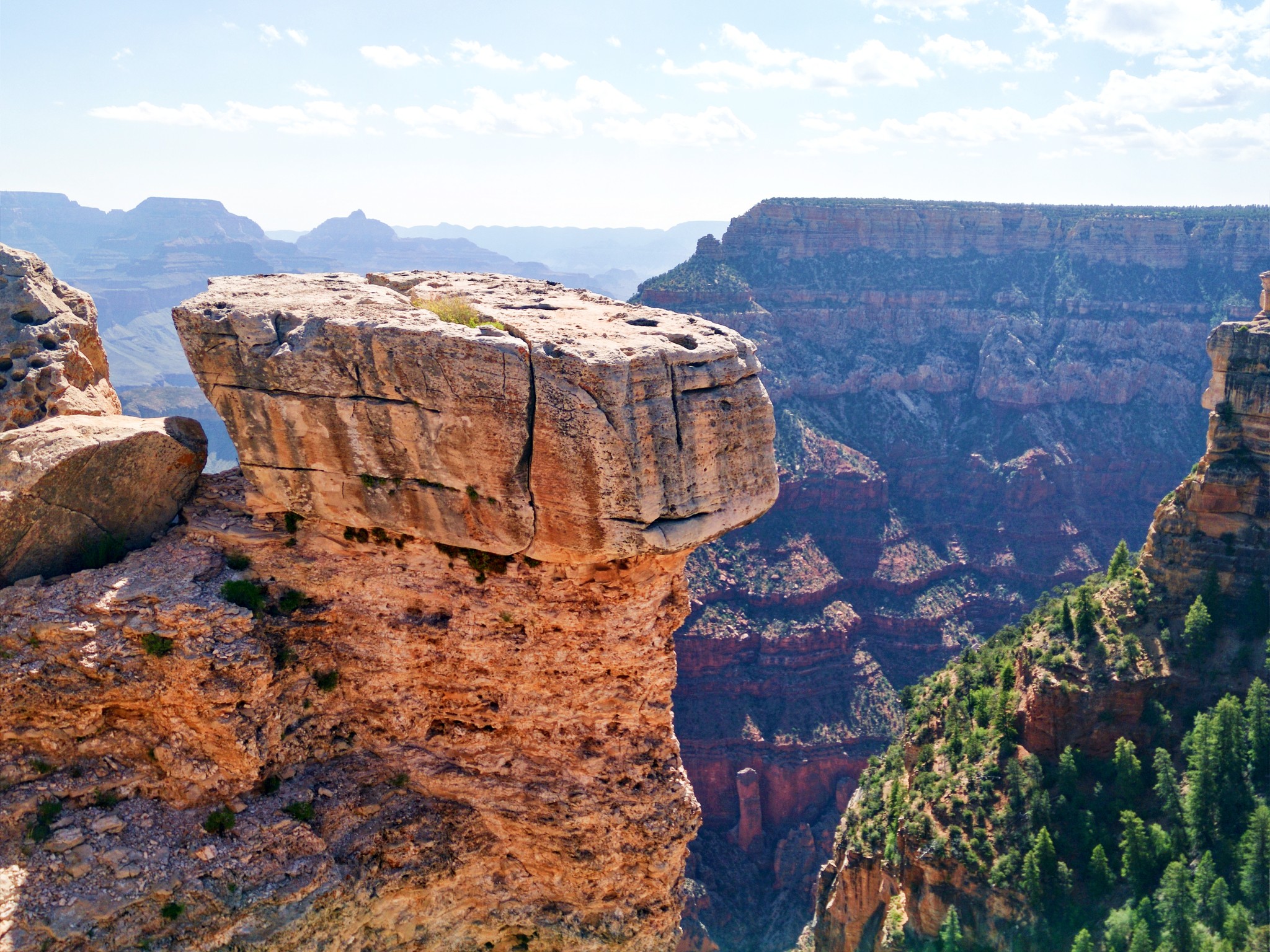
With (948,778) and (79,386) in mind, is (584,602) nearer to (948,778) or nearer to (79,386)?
(79,386)

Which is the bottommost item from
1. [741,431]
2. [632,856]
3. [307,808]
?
[632,856]

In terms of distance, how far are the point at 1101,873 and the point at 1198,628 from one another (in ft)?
43.6

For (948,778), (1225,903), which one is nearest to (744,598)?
(948,778)

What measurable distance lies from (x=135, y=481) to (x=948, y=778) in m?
40.3

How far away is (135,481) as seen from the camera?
19812mm

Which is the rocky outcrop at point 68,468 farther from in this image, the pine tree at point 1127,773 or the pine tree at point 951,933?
the pine tree at point 1127,773

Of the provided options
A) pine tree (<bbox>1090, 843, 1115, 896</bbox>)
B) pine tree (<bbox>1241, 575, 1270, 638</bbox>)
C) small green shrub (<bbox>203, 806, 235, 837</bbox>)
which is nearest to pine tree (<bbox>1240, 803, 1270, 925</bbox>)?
pine tree (<bbox>1090, 843, 1115, 896</bbox>)

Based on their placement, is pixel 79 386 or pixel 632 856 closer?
pixel 632 856

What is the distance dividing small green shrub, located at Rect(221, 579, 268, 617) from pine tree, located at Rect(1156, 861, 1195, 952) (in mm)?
34541

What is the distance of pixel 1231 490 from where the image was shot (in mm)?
46531

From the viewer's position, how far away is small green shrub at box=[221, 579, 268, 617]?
61.2ft

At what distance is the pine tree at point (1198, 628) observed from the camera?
44375 millimetres

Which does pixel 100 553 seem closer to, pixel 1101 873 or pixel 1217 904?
pixel 1217 904

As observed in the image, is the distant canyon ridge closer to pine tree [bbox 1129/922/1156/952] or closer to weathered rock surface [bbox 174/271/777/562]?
pine tree [bbox 1129/922/1156/952]
